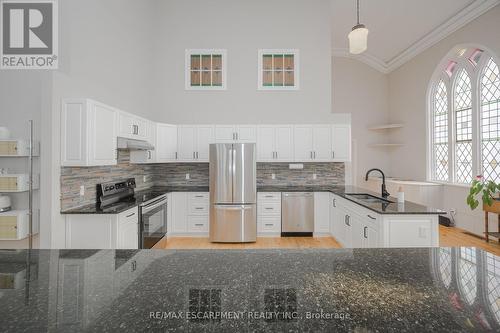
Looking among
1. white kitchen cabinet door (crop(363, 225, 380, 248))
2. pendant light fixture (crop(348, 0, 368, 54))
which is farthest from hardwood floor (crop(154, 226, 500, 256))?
pendant light fixture (crop(348, 0, 368, 54))

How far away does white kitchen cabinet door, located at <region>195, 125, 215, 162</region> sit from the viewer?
17.0 feet

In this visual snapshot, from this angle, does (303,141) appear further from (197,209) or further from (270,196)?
(197,209)

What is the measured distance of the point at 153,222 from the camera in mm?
3723

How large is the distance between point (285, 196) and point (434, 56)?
5263mm

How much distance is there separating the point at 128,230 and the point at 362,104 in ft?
25.0

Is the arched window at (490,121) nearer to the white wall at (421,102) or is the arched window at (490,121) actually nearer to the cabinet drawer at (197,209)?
the white wall at (421,102)

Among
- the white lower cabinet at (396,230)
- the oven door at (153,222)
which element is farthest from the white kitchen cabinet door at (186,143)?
the white lower cabinet at (396,230)

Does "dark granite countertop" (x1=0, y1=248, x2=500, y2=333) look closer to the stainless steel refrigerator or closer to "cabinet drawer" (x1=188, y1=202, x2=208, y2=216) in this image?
the stainless steel refrigerator

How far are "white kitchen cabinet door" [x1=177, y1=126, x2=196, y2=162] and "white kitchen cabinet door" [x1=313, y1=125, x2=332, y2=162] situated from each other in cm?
253

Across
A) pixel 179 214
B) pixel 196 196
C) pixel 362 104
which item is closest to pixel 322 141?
pixel 196 196

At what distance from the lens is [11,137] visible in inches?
110

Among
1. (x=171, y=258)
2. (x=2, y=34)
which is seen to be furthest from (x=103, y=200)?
(x=171, y=258)

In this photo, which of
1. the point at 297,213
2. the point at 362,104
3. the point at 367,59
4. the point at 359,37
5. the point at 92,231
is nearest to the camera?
the point at 92,231

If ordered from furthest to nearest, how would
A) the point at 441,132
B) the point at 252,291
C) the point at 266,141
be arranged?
the point at 441,132, the point at 266,141, the point at 252,291
